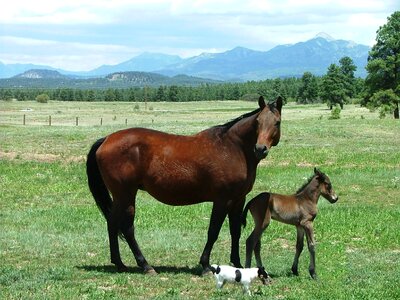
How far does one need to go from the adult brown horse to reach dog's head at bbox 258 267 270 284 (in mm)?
1238

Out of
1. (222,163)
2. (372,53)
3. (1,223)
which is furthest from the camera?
(372,53)

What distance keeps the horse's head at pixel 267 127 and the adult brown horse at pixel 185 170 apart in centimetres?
9

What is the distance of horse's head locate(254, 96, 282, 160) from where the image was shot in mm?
9672

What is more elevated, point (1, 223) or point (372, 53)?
point (372, 53)

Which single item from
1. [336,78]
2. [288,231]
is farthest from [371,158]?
[336,78]

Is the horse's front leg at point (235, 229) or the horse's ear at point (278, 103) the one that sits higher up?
the horse's ear at point (278, 103)

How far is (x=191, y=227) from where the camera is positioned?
1574 cm

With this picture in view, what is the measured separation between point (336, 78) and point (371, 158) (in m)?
88.7

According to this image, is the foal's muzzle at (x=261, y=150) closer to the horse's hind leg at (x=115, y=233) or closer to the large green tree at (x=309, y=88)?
the horse's hind leg at (x=115, y=233)

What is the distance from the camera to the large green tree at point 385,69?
6744cm

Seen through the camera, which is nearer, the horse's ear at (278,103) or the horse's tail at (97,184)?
the horse's ear at (278,103)

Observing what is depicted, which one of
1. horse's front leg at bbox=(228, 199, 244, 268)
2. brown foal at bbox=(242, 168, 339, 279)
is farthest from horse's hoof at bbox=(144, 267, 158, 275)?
brown foal at bbox=(242, 168, 339, 279)

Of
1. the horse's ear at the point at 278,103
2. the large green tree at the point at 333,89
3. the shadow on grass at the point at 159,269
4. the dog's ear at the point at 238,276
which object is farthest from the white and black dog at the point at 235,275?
the large green tree at the point at 333,89

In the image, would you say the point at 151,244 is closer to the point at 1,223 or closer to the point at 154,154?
the point at 154,154
